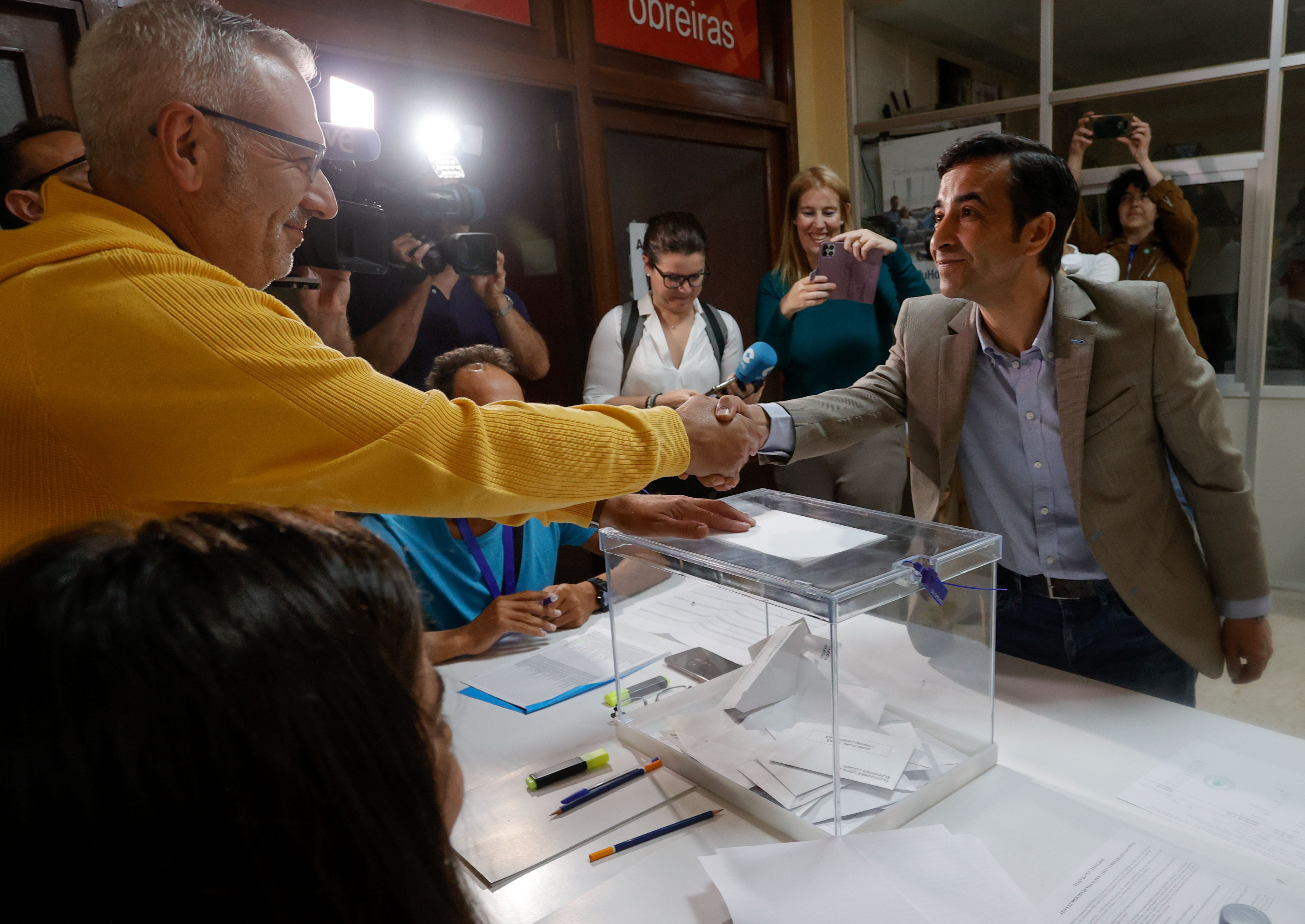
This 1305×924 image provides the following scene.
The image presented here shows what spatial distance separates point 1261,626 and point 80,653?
1854 mm

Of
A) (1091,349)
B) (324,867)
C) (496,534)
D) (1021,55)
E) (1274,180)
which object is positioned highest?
Result: (1021,55)

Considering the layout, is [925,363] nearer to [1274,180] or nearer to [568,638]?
[568,638]

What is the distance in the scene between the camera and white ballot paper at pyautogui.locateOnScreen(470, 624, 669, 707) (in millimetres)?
1508

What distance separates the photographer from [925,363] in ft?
5.93

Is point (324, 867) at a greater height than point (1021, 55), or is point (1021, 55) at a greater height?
point (1021, 55)

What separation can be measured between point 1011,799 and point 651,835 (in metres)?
0.48

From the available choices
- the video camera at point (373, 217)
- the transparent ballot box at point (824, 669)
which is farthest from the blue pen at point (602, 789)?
the video camera at point (373, 217)

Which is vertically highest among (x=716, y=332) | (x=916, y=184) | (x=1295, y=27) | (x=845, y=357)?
(x=1295, y=27)

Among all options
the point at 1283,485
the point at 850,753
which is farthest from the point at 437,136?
the point at 1283,485

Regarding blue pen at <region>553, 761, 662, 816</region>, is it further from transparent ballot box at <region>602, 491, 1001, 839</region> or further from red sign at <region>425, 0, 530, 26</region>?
red sign at <region>425, 0, 530, 26</region>

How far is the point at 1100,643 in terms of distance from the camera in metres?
1.67

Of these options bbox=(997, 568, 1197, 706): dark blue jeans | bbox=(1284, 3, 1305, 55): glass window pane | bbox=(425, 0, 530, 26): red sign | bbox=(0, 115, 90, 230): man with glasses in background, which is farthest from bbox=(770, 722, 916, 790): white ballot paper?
bbox=(1284, 3, 1305, 55): glass window pane

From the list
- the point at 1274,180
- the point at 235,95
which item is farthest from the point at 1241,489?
the point at 1274,180

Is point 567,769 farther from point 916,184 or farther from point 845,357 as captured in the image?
point 916,184
